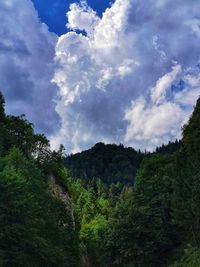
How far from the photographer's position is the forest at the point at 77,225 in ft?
157

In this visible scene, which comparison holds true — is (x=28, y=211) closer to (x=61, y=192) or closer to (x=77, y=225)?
(x=61, y=192)

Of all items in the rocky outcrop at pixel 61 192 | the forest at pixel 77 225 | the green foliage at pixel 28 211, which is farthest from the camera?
the rocky outcrop at pixel 61 192

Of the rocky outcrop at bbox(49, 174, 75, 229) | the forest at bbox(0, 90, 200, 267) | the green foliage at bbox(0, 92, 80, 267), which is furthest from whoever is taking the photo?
the rocky outcrop at bbox(49, 174, 75, 229)

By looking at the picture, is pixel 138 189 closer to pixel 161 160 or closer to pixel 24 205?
pixel 161 160

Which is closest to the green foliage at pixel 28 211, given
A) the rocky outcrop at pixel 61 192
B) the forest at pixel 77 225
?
the forest at pixel 77 225

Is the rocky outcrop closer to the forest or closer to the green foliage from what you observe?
the forest

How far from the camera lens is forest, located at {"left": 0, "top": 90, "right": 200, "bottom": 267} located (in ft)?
157

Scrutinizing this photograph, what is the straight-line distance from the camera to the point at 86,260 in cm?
9512

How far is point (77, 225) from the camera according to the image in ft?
296

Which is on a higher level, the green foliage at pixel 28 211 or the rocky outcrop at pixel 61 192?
the rocky outcrop at pixel 61 192

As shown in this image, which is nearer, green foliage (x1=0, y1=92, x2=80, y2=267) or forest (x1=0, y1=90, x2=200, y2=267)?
green foliage (x1=0, y1=92, x2=80, y2=267)

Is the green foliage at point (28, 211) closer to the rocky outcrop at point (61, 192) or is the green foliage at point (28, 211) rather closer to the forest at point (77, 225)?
the forest at point (77, 225)

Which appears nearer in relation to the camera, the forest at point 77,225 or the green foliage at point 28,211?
the green foliage at point 28,211

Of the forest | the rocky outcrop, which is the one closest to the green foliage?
the forest
